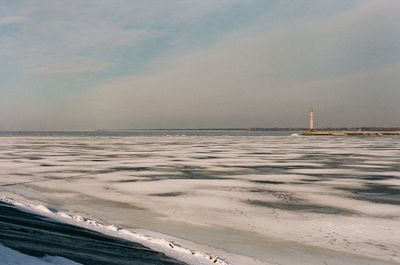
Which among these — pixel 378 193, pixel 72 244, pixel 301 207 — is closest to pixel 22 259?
pixel 72 244

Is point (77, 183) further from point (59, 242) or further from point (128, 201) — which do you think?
point (59, 242)

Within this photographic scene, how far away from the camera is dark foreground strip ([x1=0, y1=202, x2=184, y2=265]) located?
15.4ft

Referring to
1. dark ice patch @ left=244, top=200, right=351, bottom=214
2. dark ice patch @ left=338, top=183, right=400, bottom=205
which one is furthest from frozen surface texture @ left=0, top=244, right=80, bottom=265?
dark ice patch @ left=338, top=183, right=400, bottom=205

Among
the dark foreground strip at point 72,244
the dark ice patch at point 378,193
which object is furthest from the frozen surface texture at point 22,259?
the dark ice patch at point 378,193

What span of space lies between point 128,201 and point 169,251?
398cm

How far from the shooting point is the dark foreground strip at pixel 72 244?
4.70 m

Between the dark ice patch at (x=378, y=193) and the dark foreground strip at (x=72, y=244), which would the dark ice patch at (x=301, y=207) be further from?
the dark foreground strip at (x=72, y=244)

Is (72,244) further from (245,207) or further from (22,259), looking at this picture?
(245,207)

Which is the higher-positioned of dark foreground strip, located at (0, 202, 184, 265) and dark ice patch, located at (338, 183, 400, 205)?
dark foreground strip, located at (0, 202, 184, 265)

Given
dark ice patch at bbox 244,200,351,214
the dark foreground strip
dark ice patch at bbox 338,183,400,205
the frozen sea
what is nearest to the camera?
the dark foreground strip

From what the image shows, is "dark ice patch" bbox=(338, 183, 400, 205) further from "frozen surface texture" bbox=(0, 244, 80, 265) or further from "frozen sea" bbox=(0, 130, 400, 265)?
"frozen surface texture" bbox=(0, 244, 80, 265)

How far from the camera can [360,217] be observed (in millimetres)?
7430

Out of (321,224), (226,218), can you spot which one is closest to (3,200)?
(226,218)

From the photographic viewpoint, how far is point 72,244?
531 centimetres
